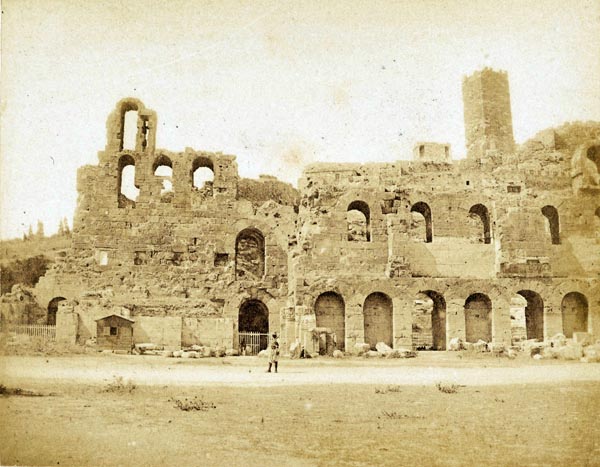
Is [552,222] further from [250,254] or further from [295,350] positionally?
[250,254]

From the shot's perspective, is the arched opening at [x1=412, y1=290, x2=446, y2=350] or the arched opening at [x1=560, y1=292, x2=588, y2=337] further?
the arched opening at [x1=412, y1=290, x2=446, y2=350]

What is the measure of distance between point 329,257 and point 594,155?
1335 cm

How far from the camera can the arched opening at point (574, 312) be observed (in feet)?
66.8

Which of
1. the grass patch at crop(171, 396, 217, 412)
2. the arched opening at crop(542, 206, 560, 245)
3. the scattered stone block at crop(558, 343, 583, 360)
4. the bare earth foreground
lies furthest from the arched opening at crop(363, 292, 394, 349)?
the grass patch at crop(171, 396, 217, 412)

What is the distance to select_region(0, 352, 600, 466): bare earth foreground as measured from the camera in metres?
7.41

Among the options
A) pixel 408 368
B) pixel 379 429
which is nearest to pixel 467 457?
pixel 379 429

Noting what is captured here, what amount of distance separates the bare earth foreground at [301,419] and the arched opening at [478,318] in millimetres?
7292

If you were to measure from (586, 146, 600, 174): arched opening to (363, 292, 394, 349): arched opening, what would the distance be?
11.7 metres

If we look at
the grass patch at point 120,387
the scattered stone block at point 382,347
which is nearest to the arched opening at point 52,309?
the scattered stone block at point 382,347

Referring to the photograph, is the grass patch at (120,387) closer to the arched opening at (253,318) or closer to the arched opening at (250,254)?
the arched opening at (253,318)

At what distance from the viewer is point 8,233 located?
38.4 feet

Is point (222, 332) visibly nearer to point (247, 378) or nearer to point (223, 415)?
point (247, 378)

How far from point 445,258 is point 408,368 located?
7263 millimetres

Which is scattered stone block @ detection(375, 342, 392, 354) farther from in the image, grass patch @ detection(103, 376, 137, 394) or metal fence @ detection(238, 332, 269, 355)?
grass patch @ detection(103, 376, 137, 394)
